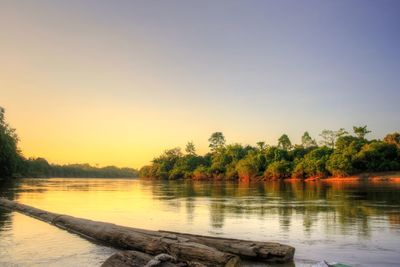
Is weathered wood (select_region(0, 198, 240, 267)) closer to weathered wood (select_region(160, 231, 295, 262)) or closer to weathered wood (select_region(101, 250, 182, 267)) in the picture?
weathered wood (select_region(101, 250, 182, 267))

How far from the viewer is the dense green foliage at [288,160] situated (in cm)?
9994

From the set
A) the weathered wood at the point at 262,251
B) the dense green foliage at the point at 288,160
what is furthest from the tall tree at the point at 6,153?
the weathered wood at the point at 262,251

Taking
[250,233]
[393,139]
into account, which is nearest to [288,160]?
[393,139]

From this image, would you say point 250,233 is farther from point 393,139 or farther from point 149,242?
point 393,139

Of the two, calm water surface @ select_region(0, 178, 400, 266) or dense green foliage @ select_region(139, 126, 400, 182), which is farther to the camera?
dense green foliage @ select_region(139, 126, 400, 182)

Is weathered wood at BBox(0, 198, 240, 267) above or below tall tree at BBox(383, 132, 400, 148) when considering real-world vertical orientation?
below

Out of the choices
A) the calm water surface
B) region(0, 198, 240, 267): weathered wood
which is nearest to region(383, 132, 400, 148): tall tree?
the calm water surface

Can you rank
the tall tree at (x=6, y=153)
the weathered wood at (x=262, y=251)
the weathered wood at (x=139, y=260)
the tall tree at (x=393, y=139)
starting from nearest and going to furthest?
the weathered wood at (x=139, y=260) < the weathered wood at (x=262, y=251) < the tall tree at (x=6, y=153) < the tall tree at (x=393, y=139)

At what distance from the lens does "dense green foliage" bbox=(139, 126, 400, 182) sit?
9994 centimetres

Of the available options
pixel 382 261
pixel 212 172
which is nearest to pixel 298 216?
pixel 382 261

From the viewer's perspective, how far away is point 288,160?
13100cm

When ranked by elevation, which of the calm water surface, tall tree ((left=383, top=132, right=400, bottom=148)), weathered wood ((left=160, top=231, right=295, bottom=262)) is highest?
tall tree ((left=383, top=132, right=400, bottom=148))

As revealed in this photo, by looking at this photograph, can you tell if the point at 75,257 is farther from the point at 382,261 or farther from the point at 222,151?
the point at 222,151

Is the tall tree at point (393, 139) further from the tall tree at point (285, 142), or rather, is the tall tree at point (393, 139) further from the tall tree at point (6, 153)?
the tall tree at point (6, 153)
